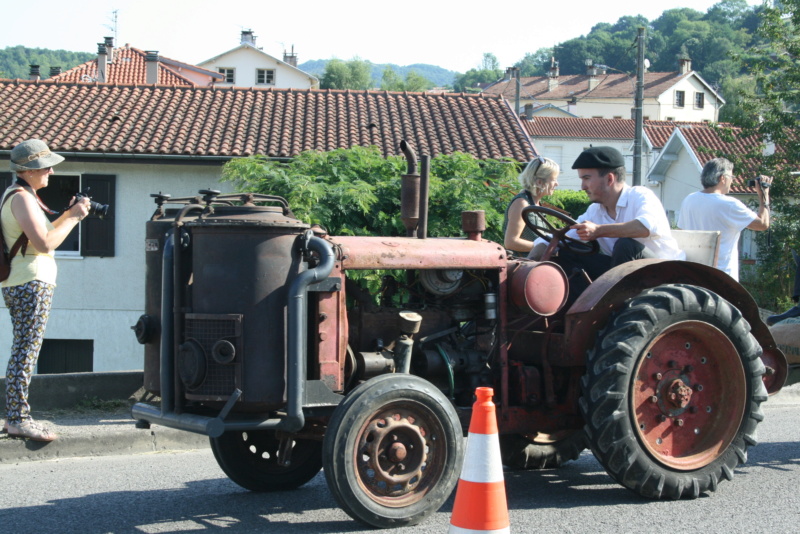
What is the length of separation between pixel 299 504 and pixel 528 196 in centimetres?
286

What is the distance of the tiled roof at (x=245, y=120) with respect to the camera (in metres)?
20.1

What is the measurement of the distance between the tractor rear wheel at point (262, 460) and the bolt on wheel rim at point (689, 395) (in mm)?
1981

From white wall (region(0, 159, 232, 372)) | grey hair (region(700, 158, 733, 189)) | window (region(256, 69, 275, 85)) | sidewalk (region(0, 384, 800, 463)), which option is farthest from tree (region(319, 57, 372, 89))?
grey hair (region(700, 158, 733, 189))

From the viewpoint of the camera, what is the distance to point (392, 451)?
15.7ft

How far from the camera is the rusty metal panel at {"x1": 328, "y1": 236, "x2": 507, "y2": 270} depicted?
5.07 meters

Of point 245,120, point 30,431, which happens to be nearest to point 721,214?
point 30,431

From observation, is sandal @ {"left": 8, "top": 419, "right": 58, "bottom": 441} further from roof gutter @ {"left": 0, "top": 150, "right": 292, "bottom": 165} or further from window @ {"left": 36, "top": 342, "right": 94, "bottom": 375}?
window @ {"left": 36, "top": 342, "right": 94, "bottom": 375}

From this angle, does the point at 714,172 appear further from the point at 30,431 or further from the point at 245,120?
the point at 245,120

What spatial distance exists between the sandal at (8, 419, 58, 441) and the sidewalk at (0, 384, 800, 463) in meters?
0.06

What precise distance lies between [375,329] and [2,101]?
64.3ft

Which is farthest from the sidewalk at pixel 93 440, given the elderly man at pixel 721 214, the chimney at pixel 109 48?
the chimney at pixel 109 48

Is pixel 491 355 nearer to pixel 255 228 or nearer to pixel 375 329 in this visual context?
pixel 375 329

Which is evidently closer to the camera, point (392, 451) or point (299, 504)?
point (392, 451)

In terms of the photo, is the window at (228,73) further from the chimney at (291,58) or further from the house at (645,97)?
the house at (645,97)
